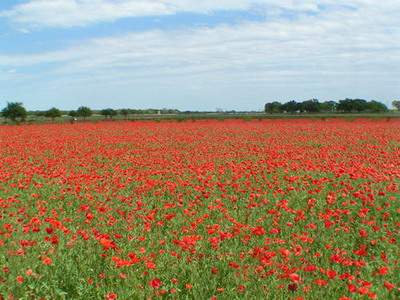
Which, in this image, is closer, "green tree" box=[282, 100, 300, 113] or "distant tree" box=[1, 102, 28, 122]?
"distant tree" box=[1, 102, 28, 122]

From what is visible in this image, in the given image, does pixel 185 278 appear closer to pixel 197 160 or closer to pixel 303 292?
pixel 303 292

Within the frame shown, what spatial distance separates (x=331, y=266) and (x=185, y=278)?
1796 mm

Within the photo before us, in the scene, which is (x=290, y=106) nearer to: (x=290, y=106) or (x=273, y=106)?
(x=290, y=106)

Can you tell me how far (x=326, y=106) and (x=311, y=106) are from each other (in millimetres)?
10770

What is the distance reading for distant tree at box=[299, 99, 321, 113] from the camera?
13254cm

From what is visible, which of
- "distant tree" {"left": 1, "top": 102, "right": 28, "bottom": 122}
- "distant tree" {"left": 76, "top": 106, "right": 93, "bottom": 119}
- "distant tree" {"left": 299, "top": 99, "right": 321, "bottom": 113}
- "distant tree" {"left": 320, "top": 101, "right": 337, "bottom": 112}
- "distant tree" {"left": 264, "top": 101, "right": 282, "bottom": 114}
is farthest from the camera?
"distant tree" {"left": 320, "top": 101, "right": 337, "bottom": 112}

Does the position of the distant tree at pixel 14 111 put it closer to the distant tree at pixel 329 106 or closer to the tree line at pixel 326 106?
the tree line at pixel 326 106

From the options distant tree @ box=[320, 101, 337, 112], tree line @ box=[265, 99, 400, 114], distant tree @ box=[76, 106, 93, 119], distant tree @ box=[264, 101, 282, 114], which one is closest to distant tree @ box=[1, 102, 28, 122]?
distant tree @ box=[76, 106, 93, 119]

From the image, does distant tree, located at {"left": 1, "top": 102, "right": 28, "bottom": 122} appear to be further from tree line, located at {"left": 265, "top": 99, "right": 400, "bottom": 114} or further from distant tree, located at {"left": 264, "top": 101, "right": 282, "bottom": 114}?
distant tree, located at {"left": 264, "top": 101, "right": 282, "bottom": 114}

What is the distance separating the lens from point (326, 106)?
145 metres

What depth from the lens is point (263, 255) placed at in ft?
17.3

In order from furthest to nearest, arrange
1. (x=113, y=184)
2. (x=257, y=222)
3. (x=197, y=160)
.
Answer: (x=197, y=160)
(x=113, y=184)
(x=257, y=222)

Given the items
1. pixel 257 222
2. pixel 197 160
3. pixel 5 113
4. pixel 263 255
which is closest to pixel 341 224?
pixel 257 222

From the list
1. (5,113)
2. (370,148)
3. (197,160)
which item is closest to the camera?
(197,160)
